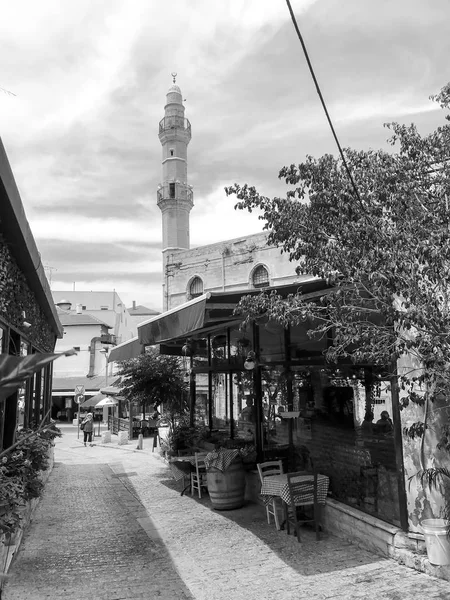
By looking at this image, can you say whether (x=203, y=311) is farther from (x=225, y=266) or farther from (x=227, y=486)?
(x=225, y=266)

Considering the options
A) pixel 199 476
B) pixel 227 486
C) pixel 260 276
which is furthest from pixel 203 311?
pixel 260 276

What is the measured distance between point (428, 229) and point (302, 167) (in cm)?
148

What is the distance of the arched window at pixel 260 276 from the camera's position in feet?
101

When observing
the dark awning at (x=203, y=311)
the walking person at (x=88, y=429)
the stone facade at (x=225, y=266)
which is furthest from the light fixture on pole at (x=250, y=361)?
→ the stone facade at (x=225, y=266)

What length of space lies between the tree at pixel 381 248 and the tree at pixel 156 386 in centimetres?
878

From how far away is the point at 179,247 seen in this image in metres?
40.9

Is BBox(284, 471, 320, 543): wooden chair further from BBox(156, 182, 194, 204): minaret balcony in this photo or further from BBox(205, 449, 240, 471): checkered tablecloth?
BBox(156, 182, 194, 204): minaret balcony

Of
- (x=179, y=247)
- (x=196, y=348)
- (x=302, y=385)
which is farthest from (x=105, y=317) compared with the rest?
(x=302, y=385)

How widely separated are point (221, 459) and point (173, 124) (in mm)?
39441

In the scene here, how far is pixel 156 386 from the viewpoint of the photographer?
13.7 metres

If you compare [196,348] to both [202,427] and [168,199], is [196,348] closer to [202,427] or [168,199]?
[202,427]

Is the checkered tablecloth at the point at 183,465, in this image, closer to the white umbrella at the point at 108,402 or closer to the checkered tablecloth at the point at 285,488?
the checkered tablecloth at the point at 285,488

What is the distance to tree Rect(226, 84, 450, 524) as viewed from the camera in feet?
13.8

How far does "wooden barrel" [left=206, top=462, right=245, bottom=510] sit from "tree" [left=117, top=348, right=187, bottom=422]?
20.0 ft
